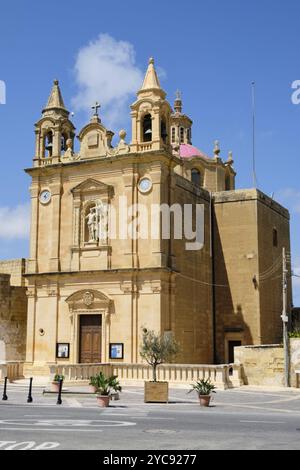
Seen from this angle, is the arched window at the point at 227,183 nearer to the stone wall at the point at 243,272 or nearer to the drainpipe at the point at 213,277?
the stone wall at the point at 243,272

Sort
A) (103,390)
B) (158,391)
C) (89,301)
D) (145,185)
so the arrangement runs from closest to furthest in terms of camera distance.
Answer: (103,390), (158,391), (145,185), (89,301)

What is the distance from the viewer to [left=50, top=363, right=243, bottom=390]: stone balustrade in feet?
91.9

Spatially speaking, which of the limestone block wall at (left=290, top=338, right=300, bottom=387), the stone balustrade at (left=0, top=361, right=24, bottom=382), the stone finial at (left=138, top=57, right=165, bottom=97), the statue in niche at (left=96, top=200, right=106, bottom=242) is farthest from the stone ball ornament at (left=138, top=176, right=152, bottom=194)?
the stone balustrade at (left=0, top=361, right=24, bottom=382)

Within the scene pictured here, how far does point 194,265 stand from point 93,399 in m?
15.4

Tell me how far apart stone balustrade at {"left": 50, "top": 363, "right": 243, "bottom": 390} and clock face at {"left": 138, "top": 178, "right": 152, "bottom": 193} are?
925cm

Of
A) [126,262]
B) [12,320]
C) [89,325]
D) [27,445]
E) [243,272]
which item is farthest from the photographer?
[12,320]

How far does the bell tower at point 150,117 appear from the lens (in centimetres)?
3450

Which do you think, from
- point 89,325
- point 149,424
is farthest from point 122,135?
point 149,424

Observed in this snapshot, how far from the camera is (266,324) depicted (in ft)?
129

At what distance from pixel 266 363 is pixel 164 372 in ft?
16.2

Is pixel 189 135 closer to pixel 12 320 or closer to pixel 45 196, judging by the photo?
pixel 45 196

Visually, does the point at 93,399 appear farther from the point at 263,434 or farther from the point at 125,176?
the point at 125,176

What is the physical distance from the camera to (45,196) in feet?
123

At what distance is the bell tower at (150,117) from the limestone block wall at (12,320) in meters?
11.7
